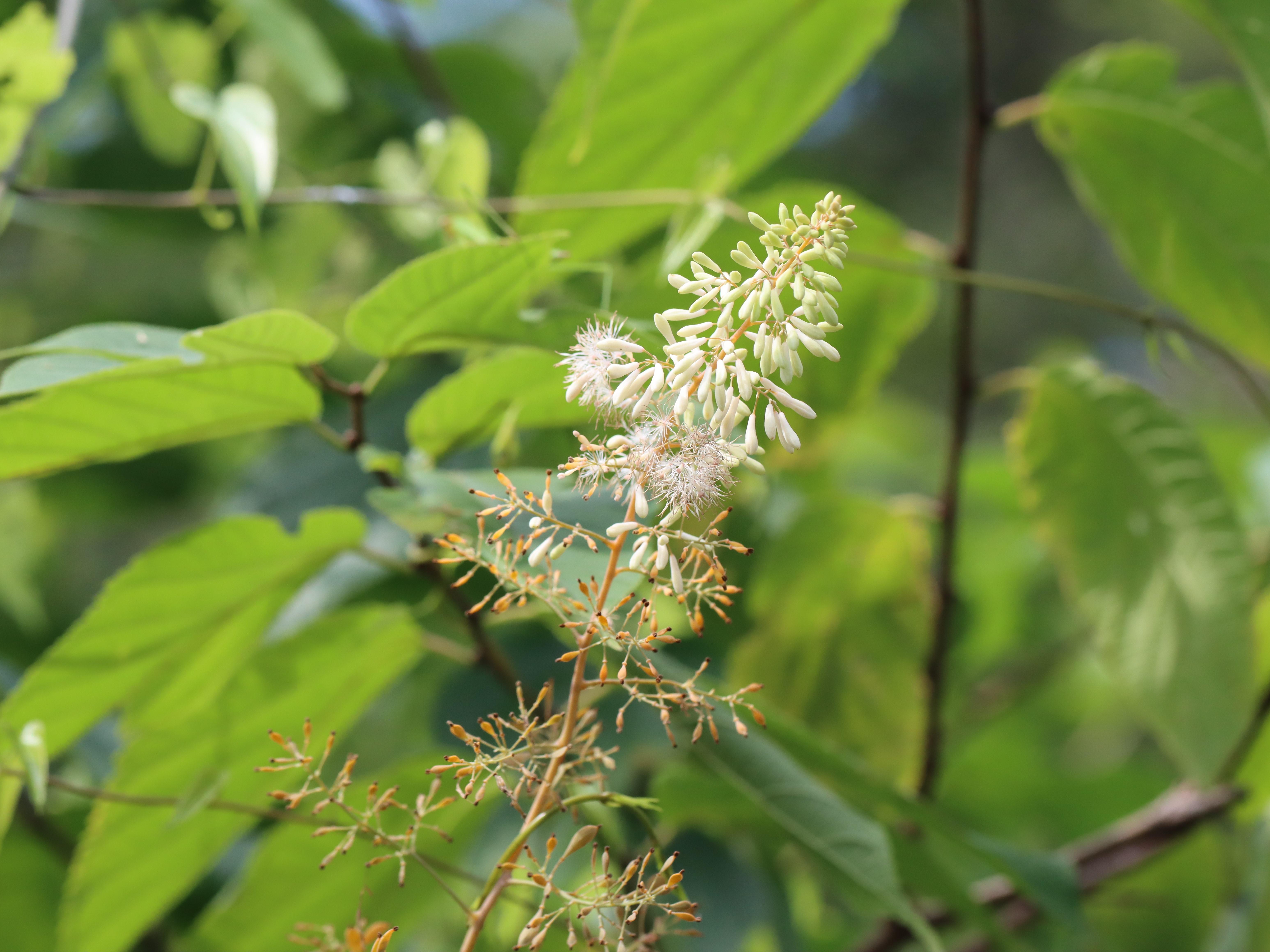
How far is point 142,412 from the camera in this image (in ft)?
1.57

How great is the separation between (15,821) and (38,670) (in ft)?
1.04

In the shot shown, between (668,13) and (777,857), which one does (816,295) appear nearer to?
(668,13)

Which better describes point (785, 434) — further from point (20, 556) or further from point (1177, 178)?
point (20, 556)

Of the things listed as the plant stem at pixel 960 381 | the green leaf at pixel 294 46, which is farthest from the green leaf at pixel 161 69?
the plant stem at pixel 960 381

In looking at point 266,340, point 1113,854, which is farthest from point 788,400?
point 1113,854

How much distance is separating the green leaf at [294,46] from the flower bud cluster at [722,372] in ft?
1.69

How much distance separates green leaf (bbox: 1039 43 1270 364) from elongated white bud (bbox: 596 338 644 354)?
19.8 inches

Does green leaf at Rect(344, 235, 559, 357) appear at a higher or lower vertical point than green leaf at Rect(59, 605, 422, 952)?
higher

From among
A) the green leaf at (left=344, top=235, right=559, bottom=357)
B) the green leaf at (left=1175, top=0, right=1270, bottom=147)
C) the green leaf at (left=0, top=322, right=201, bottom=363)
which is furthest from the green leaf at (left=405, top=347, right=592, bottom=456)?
the green leaf at (left=1175, top=0, right=1270, bottom=147)

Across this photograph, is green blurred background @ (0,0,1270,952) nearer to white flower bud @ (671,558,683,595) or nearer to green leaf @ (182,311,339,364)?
green leaf @ (182,311,339,364)

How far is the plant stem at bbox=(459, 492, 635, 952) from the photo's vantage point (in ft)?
1.02

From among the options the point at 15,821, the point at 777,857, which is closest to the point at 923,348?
the point at 777,857

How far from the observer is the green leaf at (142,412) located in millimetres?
448

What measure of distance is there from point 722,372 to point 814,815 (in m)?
0.31
